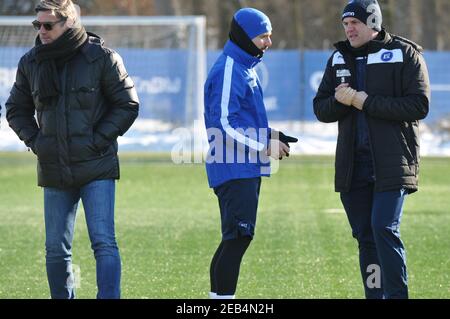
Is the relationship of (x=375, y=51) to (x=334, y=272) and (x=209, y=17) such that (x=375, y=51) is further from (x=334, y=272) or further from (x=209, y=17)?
(x=209, y=17)

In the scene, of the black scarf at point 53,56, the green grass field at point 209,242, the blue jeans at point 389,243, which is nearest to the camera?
the black scarf at point 53,56

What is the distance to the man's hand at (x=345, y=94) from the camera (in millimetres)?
7098

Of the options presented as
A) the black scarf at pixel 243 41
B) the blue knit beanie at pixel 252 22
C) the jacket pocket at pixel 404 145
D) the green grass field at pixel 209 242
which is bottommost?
the green grass field at pixel 209 242

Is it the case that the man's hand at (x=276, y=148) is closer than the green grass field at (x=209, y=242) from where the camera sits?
Yes

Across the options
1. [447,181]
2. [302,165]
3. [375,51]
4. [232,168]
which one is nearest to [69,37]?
[232,168]

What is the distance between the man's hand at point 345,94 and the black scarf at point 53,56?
166 centimetres

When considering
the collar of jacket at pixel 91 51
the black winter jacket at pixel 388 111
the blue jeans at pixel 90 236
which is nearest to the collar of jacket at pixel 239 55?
the black winter jacket at pixel 388 111

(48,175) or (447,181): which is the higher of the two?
(48,175)

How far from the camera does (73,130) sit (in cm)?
682

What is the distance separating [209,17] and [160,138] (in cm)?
3310

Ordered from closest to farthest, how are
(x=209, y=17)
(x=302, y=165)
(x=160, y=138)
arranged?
1. (x=302, y=165)
2. (x=160, y=138)
3. (x=209, y=17)

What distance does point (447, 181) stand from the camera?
738 inches

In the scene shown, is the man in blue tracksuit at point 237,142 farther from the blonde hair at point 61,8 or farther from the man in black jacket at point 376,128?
the blonde hair at point 61,8

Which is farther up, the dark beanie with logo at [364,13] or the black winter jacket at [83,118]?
the dark beanie with logo at [364,13]
